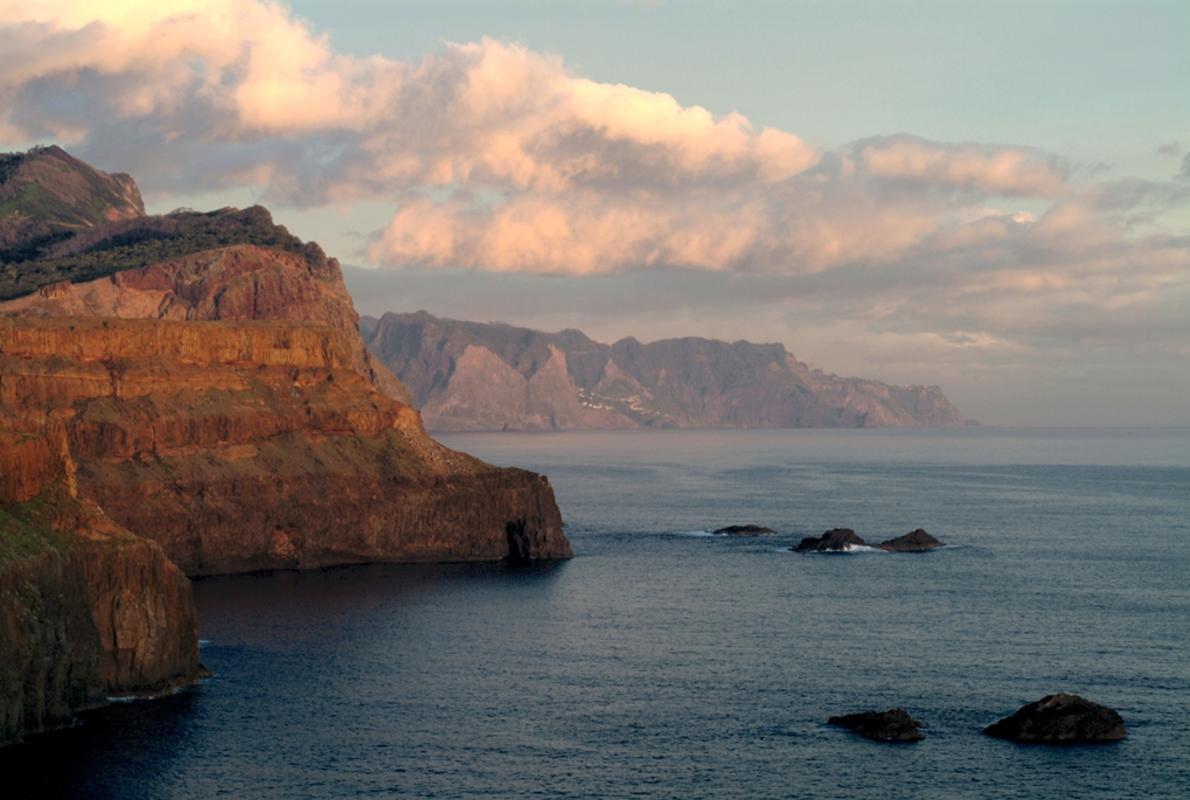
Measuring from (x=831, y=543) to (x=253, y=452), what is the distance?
70.0 m

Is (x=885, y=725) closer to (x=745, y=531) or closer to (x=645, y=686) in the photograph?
→ (x=645, y=686)

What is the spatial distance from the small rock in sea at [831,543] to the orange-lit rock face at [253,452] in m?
30.5

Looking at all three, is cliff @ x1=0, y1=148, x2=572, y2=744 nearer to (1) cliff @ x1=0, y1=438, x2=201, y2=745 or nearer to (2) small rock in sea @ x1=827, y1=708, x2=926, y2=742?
(1) cliff @ x1=0, y1=438, x2=201, y2=745

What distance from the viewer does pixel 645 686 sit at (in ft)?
324

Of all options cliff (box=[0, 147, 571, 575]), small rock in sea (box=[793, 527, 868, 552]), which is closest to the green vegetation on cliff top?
cliff (box=[0, 147, 571, 575])

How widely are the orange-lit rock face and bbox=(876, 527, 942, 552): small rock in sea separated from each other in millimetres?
41372

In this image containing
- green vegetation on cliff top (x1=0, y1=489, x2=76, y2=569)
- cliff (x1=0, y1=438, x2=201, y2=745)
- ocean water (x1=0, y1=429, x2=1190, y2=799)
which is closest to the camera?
ocean water (x1=0, y1=429, x2=1190, y2=799)

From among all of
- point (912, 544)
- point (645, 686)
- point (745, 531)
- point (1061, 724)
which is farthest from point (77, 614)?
point (745, 531)

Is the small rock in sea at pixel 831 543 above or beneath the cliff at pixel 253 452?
beneath

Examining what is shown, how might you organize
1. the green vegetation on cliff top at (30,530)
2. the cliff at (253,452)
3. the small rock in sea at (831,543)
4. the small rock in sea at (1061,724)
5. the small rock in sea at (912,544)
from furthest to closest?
the small rock in sea at (912,544)
the small rock in sea at (831,543)
the cliff at (253,452)
the small rock in sea at (1061,724)
the green vegetation on cliff top at (30,530)

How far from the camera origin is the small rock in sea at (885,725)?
276 feet

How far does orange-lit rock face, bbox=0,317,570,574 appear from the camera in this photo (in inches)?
5979

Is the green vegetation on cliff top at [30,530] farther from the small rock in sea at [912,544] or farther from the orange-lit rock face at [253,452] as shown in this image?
the small rock in sea at [912,544]

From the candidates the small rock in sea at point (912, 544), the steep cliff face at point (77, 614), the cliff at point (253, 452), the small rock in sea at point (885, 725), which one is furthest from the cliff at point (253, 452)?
the small rock in sea at point (885, 725)
